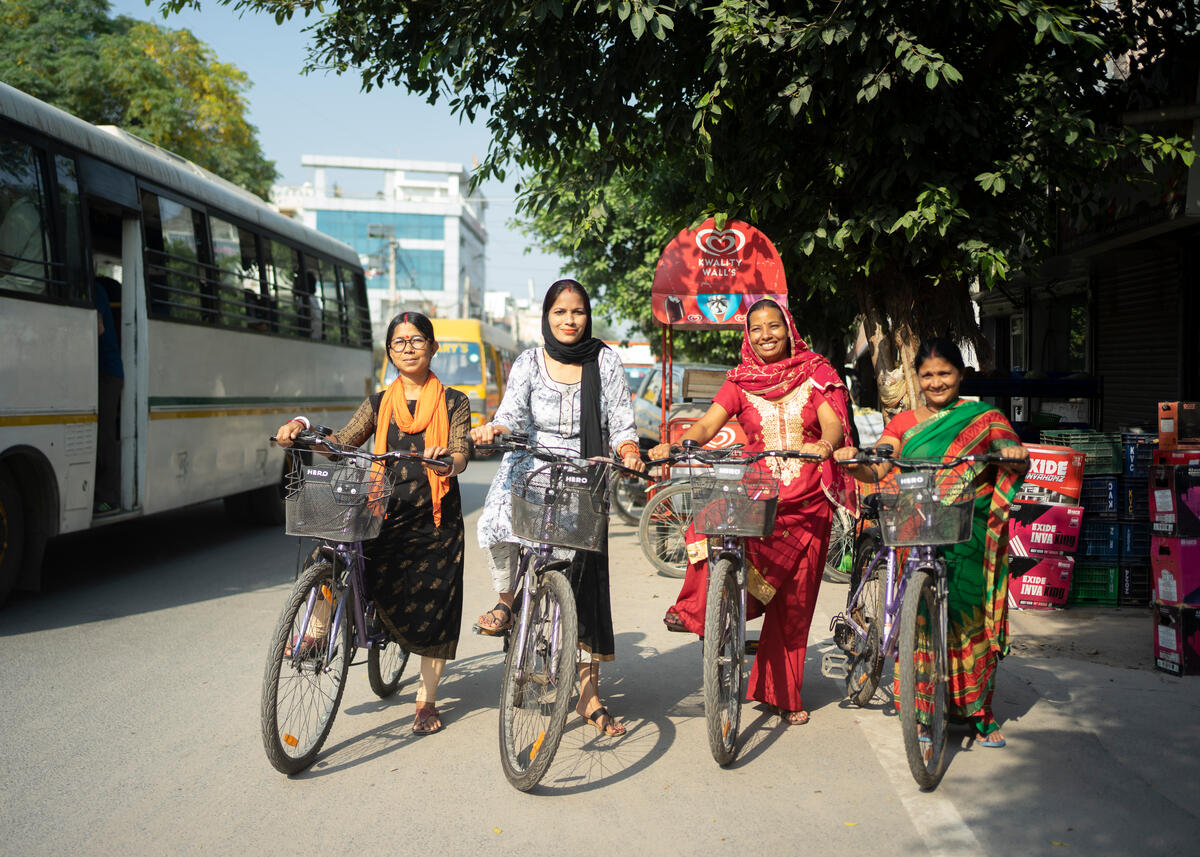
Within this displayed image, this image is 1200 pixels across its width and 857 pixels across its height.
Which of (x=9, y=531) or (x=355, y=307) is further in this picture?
(x=355, y=307)

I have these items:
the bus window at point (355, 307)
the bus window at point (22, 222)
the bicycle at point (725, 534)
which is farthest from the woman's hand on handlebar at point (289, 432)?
the bus window at point (355, 307)

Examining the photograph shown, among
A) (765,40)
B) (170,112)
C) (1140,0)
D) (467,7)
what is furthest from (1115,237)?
(170,112)

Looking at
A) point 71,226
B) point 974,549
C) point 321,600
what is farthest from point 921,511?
point 71,226

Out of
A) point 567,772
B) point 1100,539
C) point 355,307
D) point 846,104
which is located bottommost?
point 567,772

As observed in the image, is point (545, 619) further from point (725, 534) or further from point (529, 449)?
point (725, 534)

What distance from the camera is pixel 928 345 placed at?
4609 millimetres

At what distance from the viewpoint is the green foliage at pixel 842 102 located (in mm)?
6781

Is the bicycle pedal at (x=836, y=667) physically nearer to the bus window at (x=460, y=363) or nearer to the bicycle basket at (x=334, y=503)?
the bicycle basket at (x=334, y=503)

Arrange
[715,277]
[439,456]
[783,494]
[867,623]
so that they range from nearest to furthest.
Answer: [439,456] < [783,494] < [867,623] < [715,277]

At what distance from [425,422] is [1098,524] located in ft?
16.5

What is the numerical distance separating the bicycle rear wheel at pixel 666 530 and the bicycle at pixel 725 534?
4614mm

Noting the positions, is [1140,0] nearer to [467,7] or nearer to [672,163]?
[672,163]

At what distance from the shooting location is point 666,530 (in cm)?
916

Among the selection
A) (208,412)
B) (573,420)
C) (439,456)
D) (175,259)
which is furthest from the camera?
(208,412)
